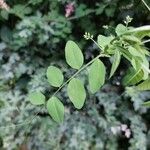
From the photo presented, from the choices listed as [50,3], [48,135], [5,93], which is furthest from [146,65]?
[50,3]

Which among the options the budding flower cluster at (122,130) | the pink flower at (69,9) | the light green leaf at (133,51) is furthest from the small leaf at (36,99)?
the pink flower at (69,9)

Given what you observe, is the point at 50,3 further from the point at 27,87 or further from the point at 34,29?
the point at 27,87

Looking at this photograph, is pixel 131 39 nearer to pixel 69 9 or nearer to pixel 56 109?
pixel 56 109

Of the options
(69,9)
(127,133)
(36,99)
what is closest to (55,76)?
(36,99)

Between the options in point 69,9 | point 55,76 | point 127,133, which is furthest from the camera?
point 69,9

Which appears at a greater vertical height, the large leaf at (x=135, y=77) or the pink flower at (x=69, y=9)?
the pink flower at (x=69, y=9)

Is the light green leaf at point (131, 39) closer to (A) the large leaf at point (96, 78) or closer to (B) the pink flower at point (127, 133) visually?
(A) the large leaf at point (96, 78)

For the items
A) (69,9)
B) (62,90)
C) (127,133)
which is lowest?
(127,133)
